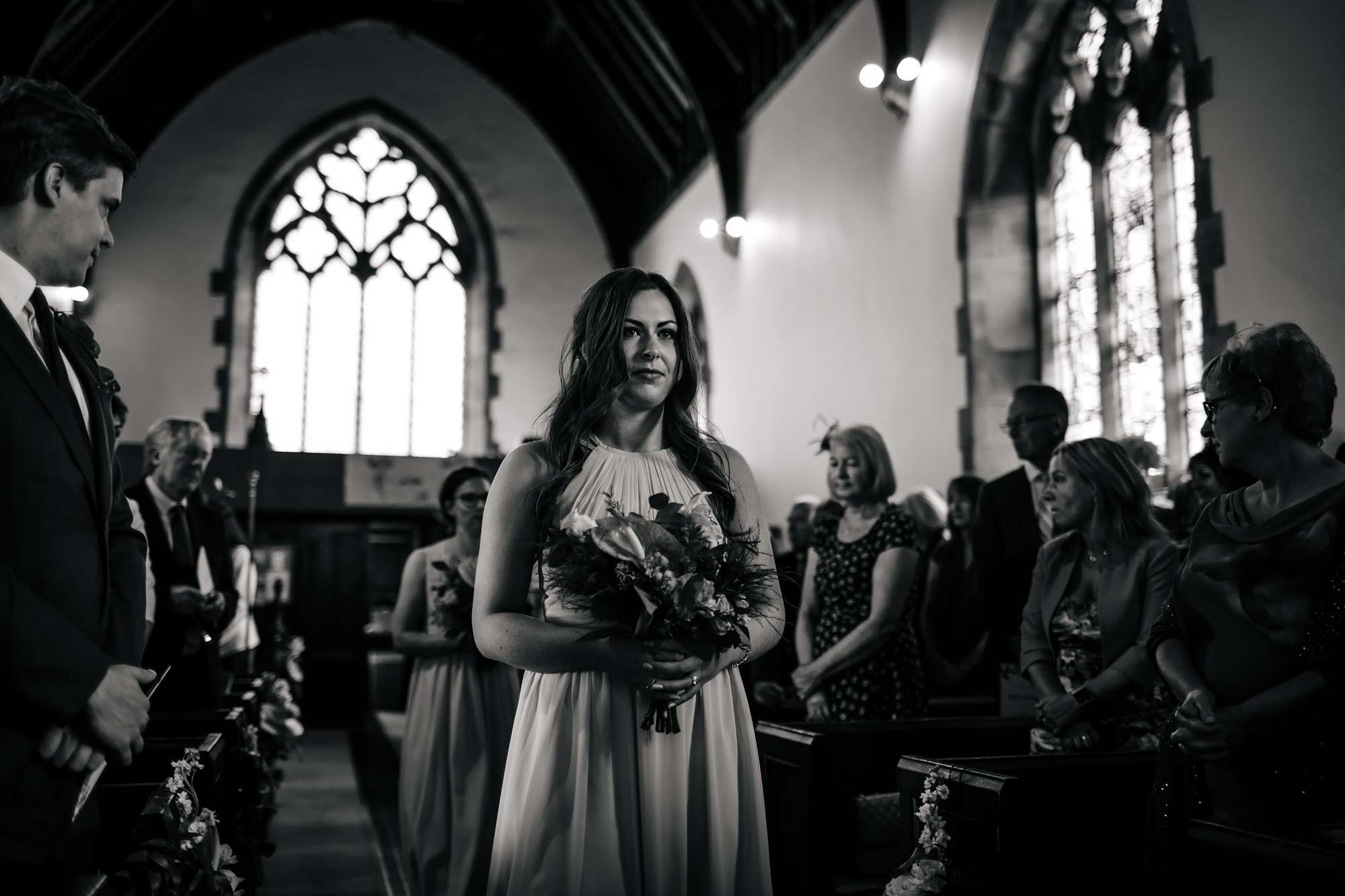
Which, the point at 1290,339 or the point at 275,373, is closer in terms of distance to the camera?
the point at 1290,339

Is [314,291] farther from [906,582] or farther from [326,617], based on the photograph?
[906,582]

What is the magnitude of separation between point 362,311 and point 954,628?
10421 millimetres

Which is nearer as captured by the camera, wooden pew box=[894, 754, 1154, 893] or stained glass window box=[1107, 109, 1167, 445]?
wooden pew box=[894, 754, 1154, 893]

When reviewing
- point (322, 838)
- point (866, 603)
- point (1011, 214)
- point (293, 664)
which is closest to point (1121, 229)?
point (1011, 214)

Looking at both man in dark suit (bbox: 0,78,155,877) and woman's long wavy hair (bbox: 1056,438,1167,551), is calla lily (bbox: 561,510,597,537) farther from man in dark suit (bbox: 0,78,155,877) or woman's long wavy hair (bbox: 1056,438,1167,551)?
woman's long wavy hair (bbox: 1056,438,1167,551)

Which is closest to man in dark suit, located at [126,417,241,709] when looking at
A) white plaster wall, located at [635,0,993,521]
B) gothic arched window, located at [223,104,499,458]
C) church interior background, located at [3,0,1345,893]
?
church interior background, located at [3,0,1345,893]

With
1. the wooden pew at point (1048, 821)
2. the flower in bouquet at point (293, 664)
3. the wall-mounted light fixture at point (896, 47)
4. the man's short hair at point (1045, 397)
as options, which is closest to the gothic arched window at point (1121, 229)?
the wall-mounted light fixture at point (896, 47)

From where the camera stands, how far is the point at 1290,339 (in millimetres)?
2084

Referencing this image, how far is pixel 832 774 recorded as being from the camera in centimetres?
312

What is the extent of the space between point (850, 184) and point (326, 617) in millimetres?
6436

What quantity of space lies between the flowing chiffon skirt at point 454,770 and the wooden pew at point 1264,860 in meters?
2.29

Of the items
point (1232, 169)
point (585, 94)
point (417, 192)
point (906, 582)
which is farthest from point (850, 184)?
point (417, 192)

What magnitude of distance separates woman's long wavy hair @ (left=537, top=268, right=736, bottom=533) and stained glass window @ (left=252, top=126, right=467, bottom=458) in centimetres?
1164

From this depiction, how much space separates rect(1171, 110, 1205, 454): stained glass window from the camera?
5402 millimetres
